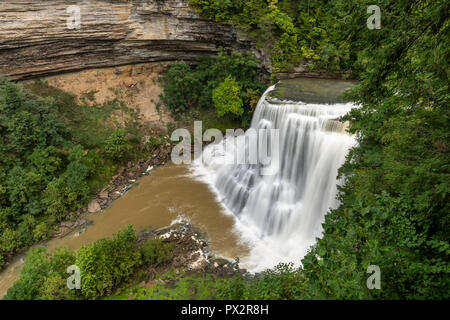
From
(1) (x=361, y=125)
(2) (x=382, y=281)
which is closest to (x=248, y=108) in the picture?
(1) (x=361, y=125)

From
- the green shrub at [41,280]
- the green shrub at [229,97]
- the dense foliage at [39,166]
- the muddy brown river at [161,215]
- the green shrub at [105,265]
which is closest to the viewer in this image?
the green shrub at [41,280]

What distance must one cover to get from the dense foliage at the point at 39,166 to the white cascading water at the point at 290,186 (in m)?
6.15

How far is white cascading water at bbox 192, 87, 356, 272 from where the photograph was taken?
9953mm

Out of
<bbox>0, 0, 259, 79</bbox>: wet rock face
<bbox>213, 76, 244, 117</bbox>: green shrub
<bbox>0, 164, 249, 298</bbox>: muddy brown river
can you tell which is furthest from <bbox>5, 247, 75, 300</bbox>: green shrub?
<bbox>0, 0, 259, 79</bbox>: wet rock face

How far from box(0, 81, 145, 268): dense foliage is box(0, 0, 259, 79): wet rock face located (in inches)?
122

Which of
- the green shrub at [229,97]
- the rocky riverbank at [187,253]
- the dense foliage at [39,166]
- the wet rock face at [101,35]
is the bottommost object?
the rocky riverbank at [187,253]

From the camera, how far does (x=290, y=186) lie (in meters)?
11.9

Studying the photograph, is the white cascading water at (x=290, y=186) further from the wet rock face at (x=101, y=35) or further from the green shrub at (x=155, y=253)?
the wet rock face at (x=101, y=35)

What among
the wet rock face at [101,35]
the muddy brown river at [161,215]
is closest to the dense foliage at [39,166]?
the muddy brown river at [161,215]

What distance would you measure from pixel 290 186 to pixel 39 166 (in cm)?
1183

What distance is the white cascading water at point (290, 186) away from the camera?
9.95m

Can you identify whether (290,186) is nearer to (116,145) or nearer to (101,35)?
(116,145)

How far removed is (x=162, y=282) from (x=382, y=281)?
654cm

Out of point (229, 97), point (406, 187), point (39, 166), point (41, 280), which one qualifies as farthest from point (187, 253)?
point (229, 97)
